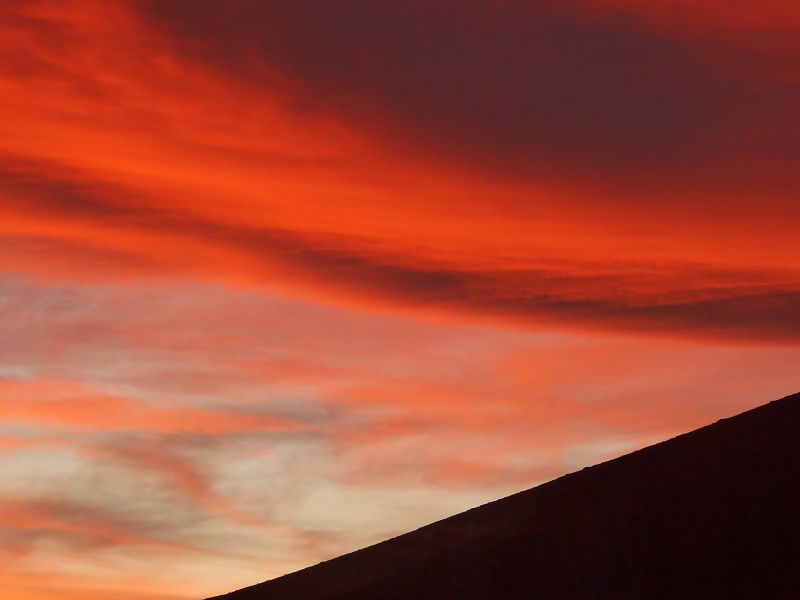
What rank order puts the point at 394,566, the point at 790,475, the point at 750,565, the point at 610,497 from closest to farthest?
1. the point at 750,565
2. the point at 790,475
3. the point at 610,497
4. the point at 394,566

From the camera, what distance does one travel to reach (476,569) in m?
9.30

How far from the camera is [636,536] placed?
28.6 feet

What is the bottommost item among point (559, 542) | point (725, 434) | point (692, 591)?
point (692, 591)

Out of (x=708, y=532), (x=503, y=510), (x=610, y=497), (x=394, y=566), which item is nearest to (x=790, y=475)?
(x=708, y=532)

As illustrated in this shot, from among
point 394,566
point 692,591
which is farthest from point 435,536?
point 692,591

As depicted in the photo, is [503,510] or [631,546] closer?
[631,546]

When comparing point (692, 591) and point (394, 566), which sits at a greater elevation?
point (394, 566)

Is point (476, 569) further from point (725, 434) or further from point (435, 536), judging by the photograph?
point (725, 434)

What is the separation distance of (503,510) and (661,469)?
1.17 meters

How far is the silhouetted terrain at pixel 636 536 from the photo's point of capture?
8188 millimetres

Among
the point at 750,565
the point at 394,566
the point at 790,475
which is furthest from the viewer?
the point at 394,566

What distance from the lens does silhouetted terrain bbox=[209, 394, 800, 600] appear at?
8.19 metres

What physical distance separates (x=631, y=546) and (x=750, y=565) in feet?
2.89

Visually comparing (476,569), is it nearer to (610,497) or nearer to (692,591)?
(610,497)
